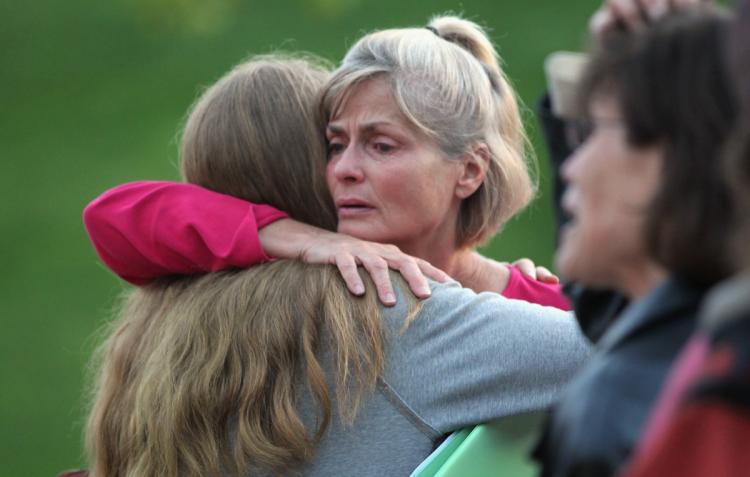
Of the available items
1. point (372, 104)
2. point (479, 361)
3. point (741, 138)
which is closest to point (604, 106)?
point (741, 138)

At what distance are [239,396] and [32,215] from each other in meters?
7.12

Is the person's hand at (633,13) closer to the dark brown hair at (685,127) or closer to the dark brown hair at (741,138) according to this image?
the dark brown hair at (685,127)

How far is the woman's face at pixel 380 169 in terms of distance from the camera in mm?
2730

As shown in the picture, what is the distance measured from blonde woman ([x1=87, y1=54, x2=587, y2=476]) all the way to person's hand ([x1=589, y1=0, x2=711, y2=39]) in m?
0.89

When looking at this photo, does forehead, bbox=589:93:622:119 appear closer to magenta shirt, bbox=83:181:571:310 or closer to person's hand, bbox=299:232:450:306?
person's hand, bbox=299:232:450:306

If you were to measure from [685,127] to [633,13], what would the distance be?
Result: 0.29 m

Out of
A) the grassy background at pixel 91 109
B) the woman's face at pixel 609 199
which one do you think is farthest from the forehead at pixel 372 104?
the grassy background at pixel 91 109

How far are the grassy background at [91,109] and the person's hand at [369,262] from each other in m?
5.60

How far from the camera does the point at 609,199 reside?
55.7 inches

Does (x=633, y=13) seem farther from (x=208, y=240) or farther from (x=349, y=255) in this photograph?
(x=208, y=240)

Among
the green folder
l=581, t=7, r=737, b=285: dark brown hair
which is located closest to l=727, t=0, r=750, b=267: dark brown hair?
l=581, t=7, r=737, b=285: dark brown hair

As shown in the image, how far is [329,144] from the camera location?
110 inches

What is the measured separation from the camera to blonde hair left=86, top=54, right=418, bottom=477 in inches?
94.3

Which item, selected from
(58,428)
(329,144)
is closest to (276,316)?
(329,144)
